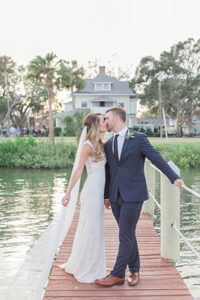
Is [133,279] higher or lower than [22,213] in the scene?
higher

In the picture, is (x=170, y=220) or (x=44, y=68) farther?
(x=44, y=68)

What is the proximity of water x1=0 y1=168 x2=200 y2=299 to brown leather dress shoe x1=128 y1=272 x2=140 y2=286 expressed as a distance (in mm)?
2116

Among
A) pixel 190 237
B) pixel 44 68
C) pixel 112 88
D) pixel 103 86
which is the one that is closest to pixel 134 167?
pixel 190 237

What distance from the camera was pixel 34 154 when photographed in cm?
3062

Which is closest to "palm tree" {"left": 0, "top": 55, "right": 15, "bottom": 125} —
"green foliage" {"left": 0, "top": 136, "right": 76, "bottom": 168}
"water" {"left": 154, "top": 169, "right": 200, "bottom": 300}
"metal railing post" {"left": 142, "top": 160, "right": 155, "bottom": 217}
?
"green foliage" {"left": 0, "top": 136, "right": 76, "bottom": 168}

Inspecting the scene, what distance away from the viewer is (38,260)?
6.11 m

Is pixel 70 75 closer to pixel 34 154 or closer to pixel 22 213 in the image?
pixel 34 154

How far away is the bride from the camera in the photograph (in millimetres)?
4621

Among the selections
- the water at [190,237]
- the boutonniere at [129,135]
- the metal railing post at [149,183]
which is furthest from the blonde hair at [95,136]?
the metal railing post at [149,183]

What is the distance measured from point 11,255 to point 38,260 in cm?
252

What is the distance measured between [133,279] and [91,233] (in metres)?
0.69

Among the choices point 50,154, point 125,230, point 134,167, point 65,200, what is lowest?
point 50,154

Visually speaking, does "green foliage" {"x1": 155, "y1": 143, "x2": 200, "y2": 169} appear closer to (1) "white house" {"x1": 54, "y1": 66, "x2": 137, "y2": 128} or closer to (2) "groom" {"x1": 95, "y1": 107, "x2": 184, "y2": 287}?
(2) "groom" {"x1": 95, "y1": 107, "x2": 184, "y2": 287}

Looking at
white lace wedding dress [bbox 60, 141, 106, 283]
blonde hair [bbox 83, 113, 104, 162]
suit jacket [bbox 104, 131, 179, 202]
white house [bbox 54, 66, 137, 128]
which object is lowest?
white lace wedding dress [bbox 60, 141, 106, 283]
